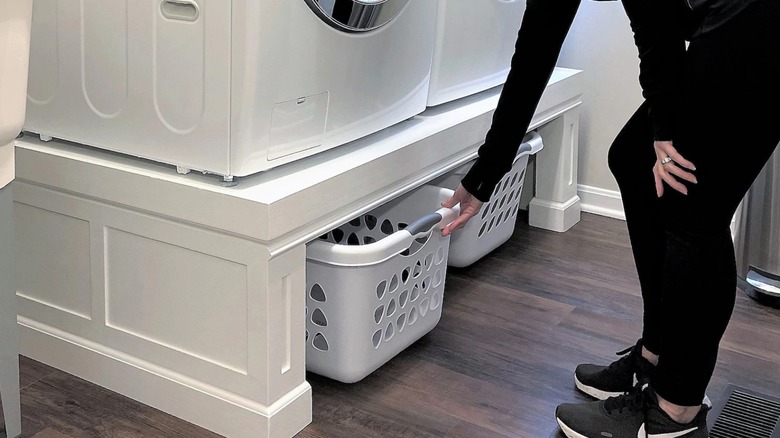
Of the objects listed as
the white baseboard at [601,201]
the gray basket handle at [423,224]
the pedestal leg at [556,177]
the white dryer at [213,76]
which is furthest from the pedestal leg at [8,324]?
the white baseboard at [601,201]

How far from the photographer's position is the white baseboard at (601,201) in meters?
2.59

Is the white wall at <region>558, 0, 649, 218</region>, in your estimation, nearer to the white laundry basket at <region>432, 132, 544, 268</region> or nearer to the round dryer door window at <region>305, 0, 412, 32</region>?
the white laundry basket at <region>432, 132, 544, 268</region>

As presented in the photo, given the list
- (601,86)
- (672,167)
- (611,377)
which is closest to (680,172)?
(672,167)

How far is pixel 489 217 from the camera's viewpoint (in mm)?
2127

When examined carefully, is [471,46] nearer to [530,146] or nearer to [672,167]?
[530,146]

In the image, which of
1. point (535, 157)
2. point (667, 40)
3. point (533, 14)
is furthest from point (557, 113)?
point (667, 40)

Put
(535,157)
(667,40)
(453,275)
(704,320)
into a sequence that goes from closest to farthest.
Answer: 1. (667,40)
2. (704,320)
3. (453,275)
4. (535,157)

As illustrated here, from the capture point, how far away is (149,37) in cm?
139

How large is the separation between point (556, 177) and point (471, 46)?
625mm

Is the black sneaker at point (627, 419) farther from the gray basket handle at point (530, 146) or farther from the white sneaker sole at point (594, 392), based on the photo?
the gray basket handle at point (530, 146)

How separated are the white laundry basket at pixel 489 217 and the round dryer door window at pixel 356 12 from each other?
57 cm

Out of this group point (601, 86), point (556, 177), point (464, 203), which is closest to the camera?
point (464, 203)

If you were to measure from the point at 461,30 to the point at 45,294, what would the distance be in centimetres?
101

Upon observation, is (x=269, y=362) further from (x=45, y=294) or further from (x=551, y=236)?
(x=551, y=236)
